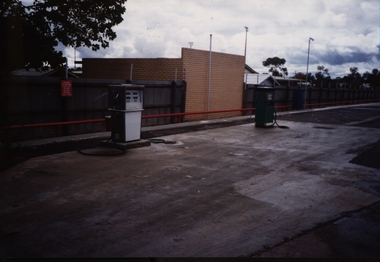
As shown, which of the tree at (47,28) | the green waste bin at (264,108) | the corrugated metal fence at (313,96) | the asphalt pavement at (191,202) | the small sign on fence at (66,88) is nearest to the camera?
the asphalt pavement at (191,202)

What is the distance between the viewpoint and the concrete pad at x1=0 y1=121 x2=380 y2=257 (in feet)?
15.9

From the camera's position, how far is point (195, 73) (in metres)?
20.0

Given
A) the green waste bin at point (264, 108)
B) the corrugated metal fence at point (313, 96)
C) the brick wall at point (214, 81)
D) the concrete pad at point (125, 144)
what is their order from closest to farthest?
the concrete pad at point (125, 144) < the green waste bin at point (264, 108) < the brick wall at point (214, 81) < the corrugated metal fence at point (313, 96)

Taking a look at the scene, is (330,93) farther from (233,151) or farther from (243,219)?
(243,219)

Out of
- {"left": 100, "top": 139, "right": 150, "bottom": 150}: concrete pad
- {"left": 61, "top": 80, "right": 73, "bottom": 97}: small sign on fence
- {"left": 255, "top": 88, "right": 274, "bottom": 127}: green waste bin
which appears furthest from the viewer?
{"left": 255, "top": 88, "right": 274, "bottom": 127}: green waste bin

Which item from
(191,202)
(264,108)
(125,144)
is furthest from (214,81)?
(191,202)

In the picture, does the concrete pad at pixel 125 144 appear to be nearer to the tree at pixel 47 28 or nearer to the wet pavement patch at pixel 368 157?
the tree at pixel 47 28

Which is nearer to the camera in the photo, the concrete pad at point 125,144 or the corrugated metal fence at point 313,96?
the concrete pad at point 125,144

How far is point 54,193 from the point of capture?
6797mm

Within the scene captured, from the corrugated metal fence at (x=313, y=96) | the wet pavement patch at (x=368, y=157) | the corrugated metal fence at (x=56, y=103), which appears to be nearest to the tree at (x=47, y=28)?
the corrugated metal fence at (x=56, y=103)

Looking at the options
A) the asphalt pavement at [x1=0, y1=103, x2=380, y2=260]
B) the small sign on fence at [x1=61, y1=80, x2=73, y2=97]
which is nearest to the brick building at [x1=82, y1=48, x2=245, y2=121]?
the small sign on fence at [x1=61, y1=80, x2=73, y2=97]

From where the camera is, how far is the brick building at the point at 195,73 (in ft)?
64.3

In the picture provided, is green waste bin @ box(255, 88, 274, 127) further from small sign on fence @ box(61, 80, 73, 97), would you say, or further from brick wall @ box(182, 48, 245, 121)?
small sign on fence @ box(61, 80, 73, 97)

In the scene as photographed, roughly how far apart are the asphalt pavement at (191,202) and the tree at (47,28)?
2507 millimetres
